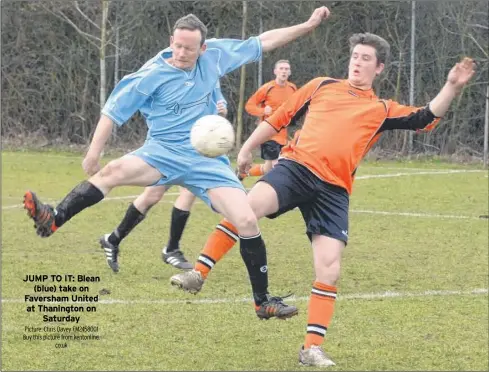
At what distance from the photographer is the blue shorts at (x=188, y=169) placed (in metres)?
6.63

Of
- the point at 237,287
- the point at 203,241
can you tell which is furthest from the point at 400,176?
the point at 237,287

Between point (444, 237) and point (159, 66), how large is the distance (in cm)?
510

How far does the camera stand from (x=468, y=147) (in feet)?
67.2

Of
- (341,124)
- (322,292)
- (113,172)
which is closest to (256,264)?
(322,292)

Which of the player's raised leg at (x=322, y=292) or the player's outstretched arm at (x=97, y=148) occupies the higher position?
the player's outstretched arm at (x=97, y=148)

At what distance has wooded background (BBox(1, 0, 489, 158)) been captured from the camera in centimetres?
2008

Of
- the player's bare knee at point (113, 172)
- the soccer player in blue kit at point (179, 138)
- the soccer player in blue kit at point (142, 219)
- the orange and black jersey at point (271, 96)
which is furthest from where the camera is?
the orange and black jersey at point (271, 96)

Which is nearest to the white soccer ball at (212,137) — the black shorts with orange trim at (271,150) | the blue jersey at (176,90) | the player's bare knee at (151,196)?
the blue jersey at (176,90)

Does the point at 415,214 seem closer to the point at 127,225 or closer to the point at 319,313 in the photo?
the point at 127,225

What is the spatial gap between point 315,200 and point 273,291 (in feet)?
6.51

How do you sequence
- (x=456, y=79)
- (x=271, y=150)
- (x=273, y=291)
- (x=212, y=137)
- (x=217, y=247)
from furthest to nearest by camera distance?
(x=271, y=150) → (x=273, y=291) → (x=217, y=247) → (x=212, y=137) → (x=456, y=79)

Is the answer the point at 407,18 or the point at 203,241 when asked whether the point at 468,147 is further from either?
the point at 203,241

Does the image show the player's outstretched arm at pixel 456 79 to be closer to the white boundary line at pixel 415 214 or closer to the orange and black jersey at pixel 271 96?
the white boundary line at pixel 415 214

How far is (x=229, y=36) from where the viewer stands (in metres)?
21.0
